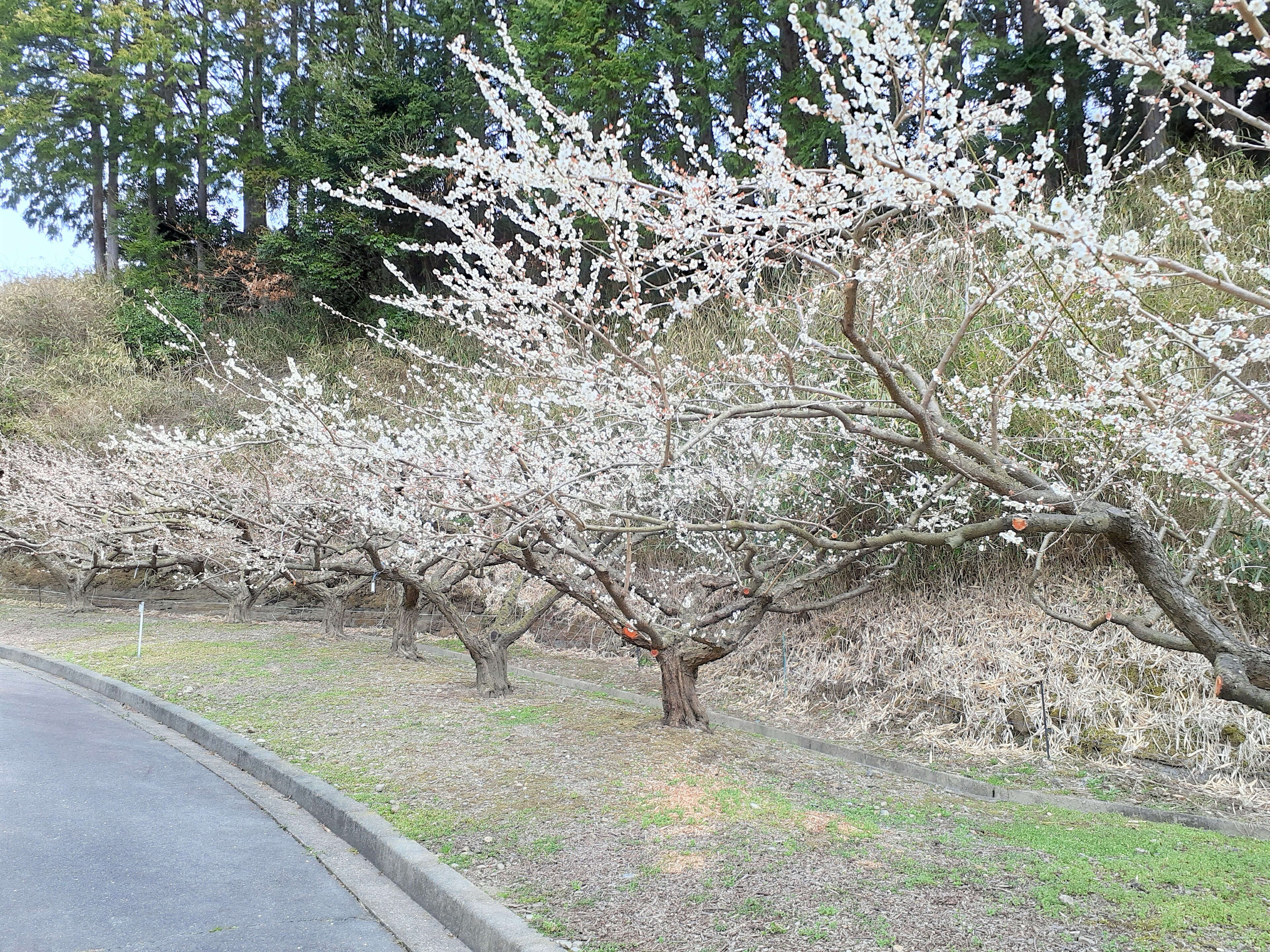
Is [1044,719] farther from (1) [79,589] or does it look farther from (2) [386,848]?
(1) [79,589]

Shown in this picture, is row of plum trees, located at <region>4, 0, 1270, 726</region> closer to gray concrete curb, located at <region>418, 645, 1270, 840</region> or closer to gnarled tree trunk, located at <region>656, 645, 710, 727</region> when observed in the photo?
gnarled tree trunk, located at <region>656, 645, 710, 727</region>

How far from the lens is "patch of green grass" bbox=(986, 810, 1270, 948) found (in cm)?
374

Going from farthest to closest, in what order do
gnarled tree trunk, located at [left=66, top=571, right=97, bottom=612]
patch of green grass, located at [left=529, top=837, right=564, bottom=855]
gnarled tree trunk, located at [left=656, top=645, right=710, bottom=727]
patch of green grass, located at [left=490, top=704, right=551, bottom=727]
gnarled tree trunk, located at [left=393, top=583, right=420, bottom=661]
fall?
gnarled tree trunk, located at [left=66, top=571, right=97, bottom=612] → gnarled tree trunk, located at [left=393, top=583, right=420, bottom=661] → patch of green grass, located at [left=490, top=704, right=551, bottom=727] → gnarled tree trunk, located at [left=656, top=645, right=710, bottom=727] → patch of green grass, located at [left=529, top=837, right=564, bottom=855]

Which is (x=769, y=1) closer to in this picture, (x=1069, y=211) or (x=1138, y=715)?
(x=1138, y=715)

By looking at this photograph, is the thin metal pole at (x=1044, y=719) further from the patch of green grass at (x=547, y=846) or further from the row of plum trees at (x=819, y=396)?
the patch of green grass at (x=547, y=846)

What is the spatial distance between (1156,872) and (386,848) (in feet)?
12.5

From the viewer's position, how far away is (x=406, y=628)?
460 inches

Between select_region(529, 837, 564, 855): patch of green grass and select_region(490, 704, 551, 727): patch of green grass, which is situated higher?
select_region(529, 837, 564, 855): patch of green grass

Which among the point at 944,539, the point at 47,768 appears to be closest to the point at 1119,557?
the point at 944,539

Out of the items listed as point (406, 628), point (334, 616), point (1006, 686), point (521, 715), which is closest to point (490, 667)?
point (521, 715)

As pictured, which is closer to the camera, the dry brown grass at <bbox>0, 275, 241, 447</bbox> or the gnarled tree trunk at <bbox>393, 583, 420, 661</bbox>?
the gnarled tree trunk at <bbox>393, 583, 420, 661</bbox>

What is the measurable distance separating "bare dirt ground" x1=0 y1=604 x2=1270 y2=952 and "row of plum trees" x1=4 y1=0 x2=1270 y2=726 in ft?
3.38

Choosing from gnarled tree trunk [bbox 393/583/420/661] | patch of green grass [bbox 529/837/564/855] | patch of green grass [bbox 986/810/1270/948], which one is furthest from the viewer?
gnarled tree trunk [bbox 393/583/420/661]

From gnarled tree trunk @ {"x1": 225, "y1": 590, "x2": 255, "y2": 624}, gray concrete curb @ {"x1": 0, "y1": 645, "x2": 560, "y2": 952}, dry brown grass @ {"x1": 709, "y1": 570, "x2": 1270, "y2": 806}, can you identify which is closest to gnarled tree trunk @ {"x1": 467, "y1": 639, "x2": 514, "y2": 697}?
gray concrete curb @ {"x1": 0, "y1": 645, "x2": 560, "y2": 952}
